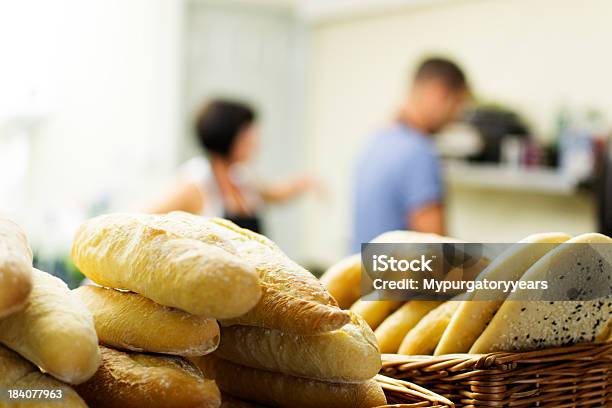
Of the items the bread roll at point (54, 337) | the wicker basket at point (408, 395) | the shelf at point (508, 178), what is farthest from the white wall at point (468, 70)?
the bread roll at point (54, 337)

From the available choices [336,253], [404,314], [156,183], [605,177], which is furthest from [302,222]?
[404,314]

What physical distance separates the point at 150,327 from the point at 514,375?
0.38 meters

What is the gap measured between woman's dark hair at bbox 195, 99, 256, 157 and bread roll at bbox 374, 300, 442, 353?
2236 mm

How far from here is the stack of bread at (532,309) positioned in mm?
828

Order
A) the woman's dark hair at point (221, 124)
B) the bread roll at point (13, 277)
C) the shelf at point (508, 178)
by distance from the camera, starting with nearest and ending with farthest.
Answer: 1. the bread roll at point (13, 277)
2. the woman's dark hair at point (221, 124)
3. the shelf at point (508, 178)

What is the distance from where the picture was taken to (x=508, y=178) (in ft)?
12.7

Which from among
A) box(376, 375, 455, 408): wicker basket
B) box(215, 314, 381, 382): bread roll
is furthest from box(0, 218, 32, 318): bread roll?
box(376, 375, 455, 408): wicker basket

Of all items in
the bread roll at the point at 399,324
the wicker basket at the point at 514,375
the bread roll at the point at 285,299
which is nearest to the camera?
the bread roll at the point at 285,299

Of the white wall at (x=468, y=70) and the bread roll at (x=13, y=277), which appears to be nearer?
the bread roll at (x=13, y=277)

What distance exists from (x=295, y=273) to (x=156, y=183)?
13.1 ft

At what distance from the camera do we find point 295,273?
0.72m

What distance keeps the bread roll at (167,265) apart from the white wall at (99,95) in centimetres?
331

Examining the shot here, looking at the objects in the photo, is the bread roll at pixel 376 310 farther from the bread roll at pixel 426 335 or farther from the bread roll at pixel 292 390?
the bread roll at pixel 292 390

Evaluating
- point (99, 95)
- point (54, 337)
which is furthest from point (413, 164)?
point (99, 95)
